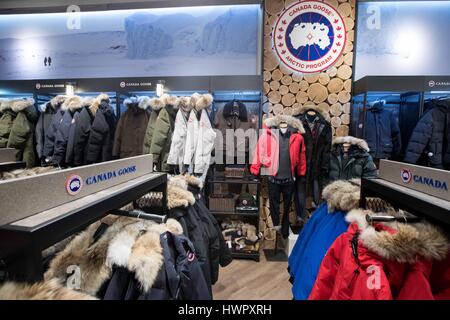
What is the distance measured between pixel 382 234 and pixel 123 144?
3.13 m

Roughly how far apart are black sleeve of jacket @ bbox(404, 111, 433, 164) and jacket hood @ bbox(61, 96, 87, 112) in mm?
4012

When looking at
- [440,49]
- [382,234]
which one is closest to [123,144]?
[382,234]

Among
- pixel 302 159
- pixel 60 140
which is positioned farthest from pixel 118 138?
pixel 302 159

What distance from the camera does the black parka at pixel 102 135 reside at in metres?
3.39

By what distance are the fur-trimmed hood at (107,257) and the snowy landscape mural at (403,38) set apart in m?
3.56

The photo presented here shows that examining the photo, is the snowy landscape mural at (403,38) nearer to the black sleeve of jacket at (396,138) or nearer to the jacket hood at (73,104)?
the black sleeve of jacket at (396,138)

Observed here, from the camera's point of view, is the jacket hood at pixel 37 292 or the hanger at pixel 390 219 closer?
the jacket hood at pixel 37 292

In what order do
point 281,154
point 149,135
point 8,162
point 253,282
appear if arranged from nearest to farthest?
1. point 8,162
2. point 253,282
3. point 281,154
4. point 149,135

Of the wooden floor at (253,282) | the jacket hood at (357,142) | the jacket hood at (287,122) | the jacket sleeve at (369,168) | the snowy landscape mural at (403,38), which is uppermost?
the snowy landscape mural at (403,38)

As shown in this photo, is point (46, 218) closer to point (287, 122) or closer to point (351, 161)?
point (287, 122)

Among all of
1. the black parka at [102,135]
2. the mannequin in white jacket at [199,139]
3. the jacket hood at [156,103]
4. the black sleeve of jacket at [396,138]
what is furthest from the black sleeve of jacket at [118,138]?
the black sleeve of jacket at [396,138]

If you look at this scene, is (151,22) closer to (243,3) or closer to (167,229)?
(243,3)

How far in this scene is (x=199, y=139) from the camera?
3166 millimetres

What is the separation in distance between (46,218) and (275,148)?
8.97ft
